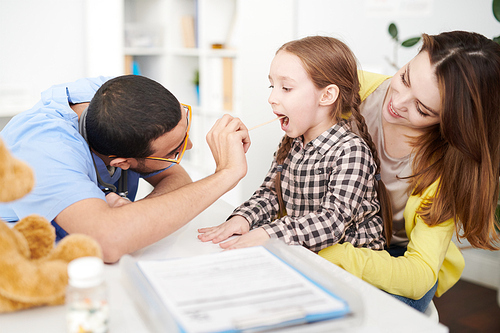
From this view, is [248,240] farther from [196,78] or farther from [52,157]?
[196,78]

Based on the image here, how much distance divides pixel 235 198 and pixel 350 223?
166 cm

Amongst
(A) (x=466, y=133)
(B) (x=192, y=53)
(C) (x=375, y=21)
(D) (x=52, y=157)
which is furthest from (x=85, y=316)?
(B) (x=192, y=53)

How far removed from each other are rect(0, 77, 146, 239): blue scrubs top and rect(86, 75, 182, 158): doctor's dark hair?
6 cm

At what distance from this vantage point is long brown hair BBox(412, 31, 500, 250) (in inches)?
47.6

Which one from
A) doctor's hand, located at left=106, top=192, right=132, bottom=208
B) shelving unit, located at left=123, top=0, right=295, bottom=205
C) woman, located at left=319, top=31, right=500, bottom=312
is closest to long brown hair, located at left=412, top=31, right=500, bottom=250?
woman, located at left=319, top=31, right=500, bottom=312

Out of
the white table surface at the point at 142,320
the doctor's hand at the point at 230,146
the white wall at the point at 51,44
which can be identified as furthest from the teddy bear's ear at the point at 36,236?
the white wall at the point at 51,44

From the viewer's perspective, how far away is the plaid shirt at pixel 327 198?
3.93 feet

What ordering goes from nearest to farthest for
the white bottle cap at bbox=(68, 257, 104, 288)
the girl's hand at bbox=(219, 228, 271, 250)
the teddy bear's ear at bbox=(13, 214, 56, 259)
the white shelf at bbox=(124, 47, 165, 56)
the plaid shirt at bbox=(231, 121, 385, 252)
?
the white bottle cap at bbox=(68, 257, 104, 288), the teddy bear's ear at bbox=(13, 214, 56, 259), the girl's hand at bbox=(219, 228, 271, 250), the plaid shirt at bbox=(231, 121, 385, 252), the white shelf at bbox=(124, 47, 165, 56)

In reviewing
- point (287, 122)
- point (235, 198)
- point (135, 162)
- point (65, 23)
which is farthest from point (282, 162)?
point (65, 23)

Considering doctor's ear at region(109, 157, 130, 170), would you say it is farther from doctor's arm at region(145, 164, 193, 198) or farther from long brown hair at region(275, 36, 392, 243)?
long brown hair at region(275, 36, 392, 243)

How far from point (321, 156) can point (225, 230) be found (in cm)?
40

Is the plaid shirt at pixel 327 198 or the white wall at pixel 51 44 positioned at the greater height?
the white wall at pixel 51 44

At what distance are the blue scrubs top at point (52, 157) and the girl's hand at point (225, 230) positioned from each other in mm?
270

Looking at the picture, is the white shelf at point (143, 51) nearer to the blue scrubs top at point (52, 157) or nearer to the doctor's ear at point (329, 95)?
the blue scrubs top at point (52, 157)
